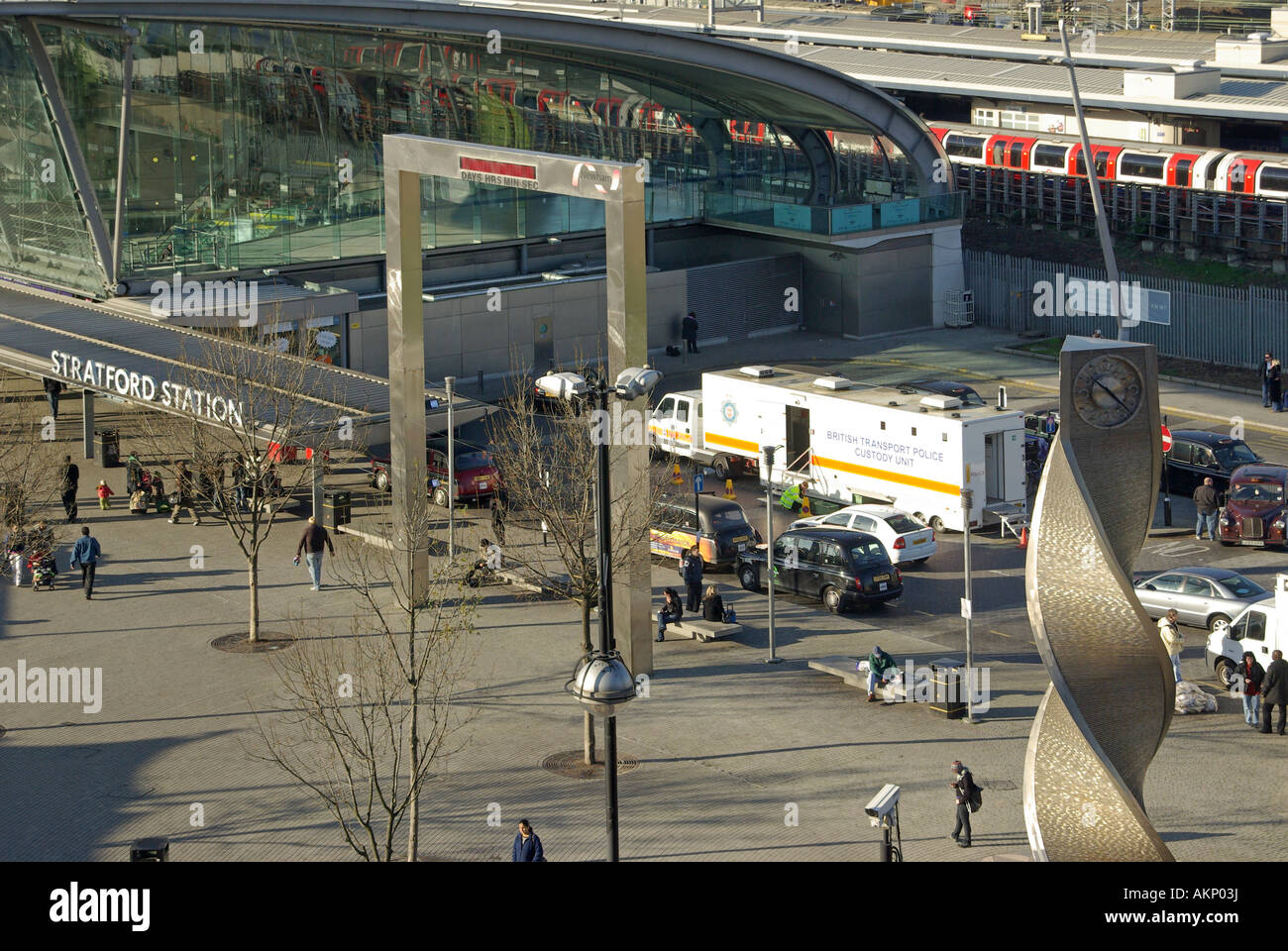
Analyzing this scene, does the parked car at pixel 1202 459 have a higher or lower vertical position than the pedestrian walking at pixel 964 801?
higher

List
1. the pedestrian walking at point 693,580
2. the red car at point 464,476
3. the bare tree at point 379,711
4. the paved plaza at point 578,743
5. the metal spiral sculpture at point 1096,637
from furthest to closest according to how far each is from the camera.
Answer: the red car at point 464,476, the pedestrian walking at point 693,580, the paved plaza at point 578,743, the bare tree at point 379,711, the metal spiral sculpture at point 1096,637

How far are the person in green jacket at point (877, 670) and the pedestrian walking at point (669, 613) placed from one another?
4.52 m

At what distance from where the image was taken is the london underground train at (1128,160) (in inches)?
2226

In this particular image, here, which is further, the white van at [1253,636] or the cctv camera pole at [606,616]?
the white van at [1253,636]

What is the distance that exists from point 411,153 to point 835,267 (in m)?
28.1

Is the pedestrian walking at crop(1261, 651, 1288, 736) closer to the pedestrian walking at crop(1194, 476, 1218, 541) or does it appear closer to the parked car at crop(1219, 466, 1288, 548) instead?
the parked car at crop(1219, 466, 1288, 548)

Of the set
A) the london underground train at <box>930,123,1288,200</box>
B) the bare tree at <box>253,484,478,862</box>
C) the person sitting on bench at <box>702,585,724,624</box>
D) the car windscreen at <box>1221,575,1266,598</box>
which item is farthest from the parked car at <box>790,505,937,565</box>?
the london underground train at <box>930,123,1288,200</box>

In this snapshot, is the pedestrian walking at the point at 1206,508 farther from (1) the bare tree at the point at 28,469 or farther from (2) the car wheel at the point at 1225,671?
(1) the bare tree at the point at 28,469

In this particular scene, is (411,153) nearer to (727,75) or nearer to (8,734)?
(8,734)

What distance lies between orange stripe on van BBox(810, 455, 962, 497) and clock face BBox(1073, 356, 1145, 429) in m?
20.5

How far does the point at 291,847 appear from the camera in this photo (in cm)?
2095

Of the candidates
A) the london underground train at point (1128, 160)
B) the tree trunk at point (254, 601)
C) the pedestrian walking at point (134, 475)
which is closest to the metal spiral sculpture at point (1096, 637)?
the tree trunk at point (254, 601)
